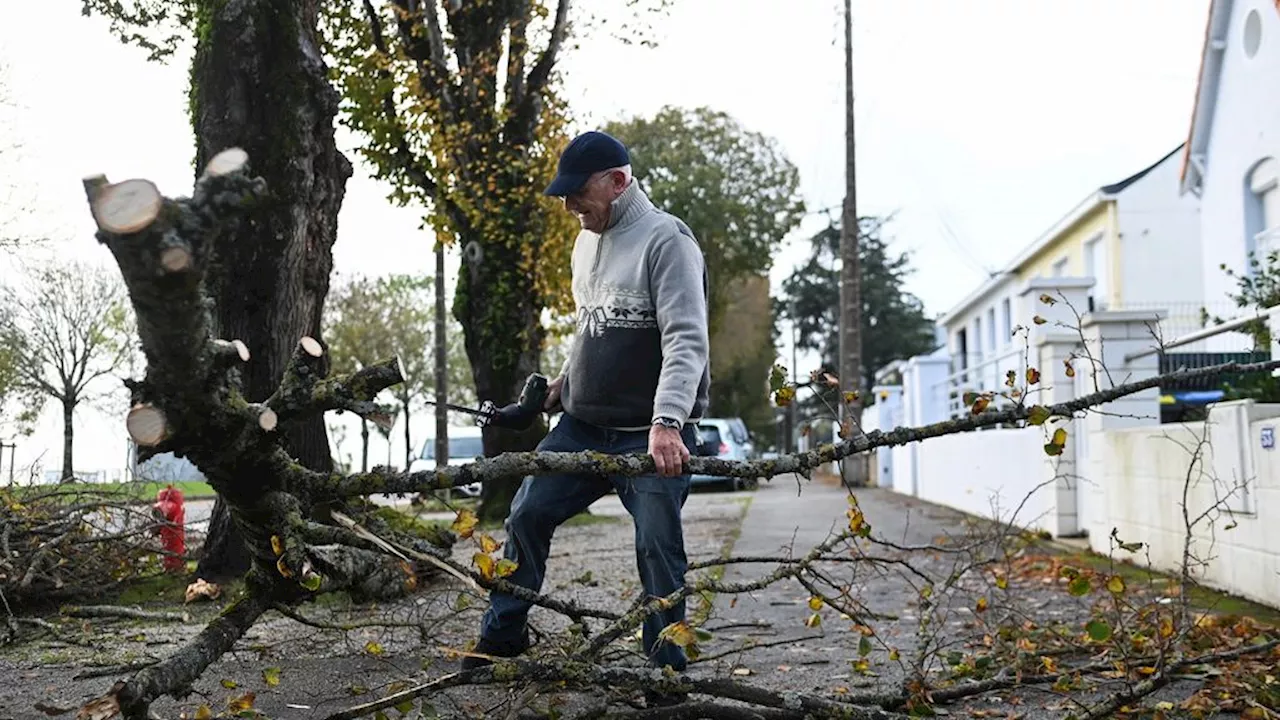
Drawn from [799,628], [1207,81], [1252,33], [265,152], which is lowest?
[799,628]

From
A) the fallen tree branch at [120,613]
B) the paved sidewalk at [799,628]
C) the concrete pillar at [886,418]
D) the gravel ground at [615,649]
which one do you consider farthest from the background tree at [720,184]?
the fallen tree branch at [120,613]

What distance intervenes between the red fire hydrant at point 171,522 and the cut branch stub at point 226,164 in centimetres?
455

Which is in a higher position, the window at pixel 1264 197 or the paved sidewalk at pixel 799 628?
the window at pixel 1264 197

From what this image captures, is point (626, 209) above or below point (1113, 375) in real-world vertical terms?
above

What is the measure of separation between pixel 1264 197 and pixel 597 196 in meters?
17.5

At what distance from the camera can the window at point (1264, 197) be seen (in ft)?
59.6

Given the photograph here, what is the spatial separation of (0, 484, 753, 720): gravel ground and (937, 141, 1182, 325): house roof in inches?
866

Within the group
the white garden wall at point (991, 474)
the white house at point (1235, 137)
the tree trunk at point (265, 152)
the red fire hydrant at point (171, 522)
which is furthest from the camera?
the white house at point (1235, 137)

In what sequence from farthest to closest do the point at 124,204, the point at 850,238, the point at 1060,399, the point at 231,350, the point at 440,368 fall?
1. the point at 850,238
2. the point at 440,368
3. the point at 1060,399
4. the point at 231,350
5. the point at 124,204

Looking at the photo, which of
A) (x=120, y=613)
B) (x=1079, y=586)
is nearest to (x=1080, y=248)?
(x=120, y=613)

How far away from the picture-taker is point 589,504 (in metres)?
4.38

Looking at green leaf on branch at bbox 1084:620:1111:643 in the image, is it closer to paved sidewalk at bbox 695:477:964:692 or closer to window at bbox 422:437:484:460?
paved sidewalk at bbox 695:477:964:692

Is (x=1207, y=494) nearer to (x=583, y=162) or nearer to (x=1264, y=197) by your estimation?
(x=583, y=162)

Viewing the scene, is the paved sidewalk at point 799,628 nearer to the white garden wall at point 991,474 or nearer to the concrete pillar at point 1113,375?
the white garden wall at point 991,474
